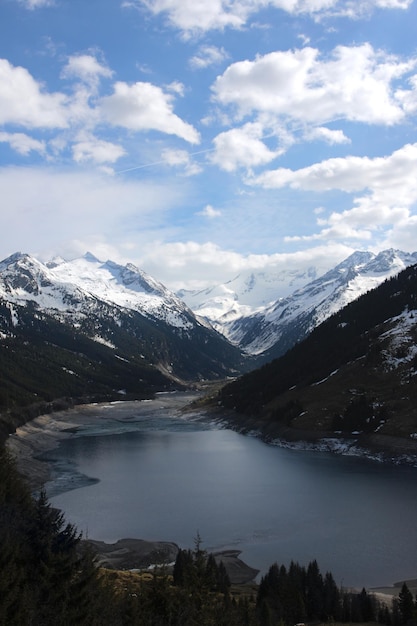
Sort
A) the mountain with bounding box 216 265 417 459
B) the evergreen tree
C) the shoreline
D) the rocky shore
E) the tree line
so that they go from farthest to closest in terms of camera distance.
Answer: the mountain with bounding box 216 265 417 459 < the rocky shore < the shoreline < the evergreen tree < the tree line

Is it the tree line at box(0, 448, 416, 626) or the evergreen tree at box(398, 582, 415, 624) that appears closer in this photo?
the tree line at box(0, 448, 416, 626)

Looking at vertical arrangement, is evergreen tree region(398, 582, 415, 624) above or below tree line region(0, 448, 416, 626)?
below

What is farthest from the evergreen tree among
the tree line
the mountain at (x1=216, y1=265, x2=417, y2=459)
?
the mountain at (x1=216, y1=265, x2=417, y2=459)

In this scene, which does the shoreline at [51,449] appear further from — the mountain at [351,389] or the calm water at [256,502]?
the mountain at [351,389]

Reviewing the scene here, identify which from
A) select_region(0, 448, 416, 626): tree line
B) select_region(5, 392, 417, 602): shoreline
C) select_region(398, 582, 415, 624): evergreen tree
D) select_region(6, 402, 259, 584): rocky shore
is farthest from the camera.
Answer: select_region(6, 402, 259, 584): rocky shore

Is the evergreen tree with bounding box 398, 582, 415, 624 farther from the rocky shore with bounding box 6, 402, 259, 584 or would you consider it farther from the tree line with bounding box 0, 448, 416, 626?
the rocky shore with bounding box 6, 402, 259, 584

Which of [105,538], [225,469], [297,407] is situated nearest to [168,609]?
[105,538]

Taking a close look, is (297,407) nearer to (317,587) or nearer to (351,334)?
(351,334)

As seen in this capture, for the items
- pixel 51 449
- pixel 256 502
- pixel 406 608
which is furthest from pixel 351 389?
pixel 406 608
